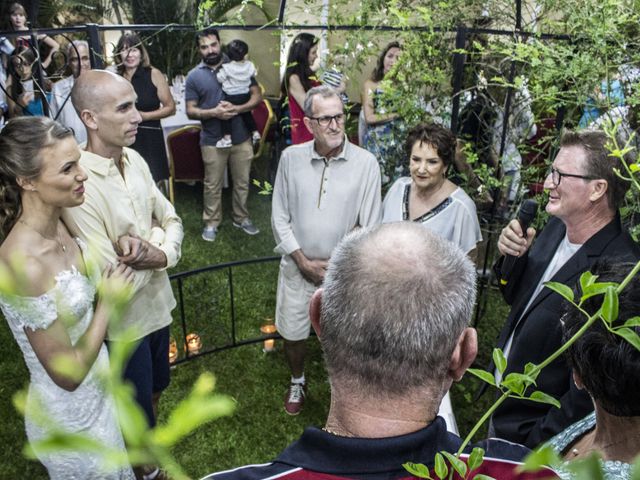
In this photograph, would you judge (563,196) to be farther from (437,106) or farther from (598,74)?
(437,106)

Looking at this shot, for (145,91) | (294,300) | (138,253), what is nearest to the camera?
(138,253)

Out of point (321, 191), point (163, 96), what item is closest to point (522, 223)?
point (321, 191)

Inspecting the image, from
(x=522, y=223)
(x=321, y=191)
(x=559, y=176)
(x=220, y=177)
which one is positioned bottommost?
(x=220, y=177)

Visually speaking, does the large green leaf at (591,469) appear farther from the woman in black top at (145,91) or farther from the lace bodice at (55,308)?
the woman in black top at (145,91)

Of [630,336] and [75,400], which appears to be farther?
[75,400]

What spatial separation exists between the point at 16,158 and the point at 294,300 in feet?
5.38

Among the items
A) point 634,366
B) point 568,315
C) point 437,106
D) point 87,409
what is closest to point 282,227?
point 437,106

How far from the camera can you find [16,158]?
198 centimetres

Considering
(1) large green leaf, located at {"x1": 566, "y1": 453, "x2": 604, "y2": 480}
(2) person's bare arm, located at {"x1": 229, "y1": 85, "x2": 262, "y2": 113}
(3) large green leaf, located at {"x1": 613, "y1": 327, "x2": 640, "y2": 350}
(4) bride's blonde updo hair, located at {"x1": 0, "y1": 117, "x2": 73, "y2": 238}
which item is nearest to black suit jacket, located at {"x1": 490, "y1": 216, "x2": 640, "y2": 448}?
(3) large green leaf, located at {"x1": 613, "y1": 327, "x2": 640, "y2": 350}

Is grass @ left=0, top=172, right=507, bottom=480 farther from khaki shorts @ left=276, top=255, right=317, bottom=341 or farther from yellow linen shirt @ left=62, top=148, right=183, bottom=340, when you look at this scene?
yellow linen shirt @ left=62, top=148, right=183, bottom=340

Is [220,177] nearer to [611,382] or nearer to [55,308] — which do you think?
[55,308]

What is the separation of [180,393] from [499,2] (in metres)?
2.91

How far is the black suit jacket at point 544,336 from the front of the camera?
1.98 metres

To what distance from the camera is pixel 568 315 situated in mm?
1476
